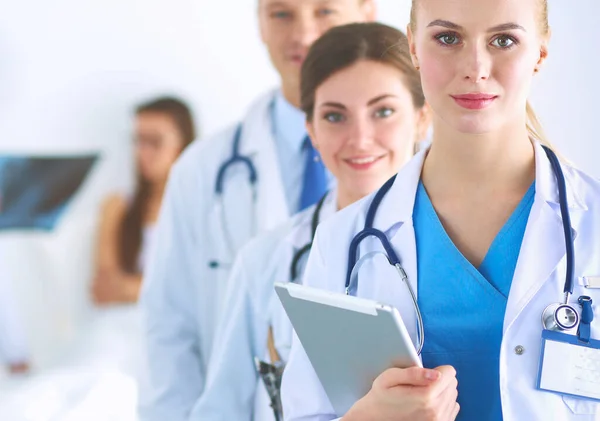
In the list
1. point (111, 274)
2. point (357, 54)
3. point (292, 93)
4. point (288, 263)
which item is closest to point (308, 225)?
point (288, 263)

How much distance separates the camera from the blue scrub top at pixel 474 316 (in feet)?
3.72

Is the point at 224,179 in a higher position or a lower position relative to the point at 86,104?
lower

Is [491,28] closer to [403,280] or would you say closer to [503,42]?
[503,42]

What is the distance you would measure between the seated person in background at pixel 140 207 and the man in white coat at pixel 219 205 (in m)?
1.92

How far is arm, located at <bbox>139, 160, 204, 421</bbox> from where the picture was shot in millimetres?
2119

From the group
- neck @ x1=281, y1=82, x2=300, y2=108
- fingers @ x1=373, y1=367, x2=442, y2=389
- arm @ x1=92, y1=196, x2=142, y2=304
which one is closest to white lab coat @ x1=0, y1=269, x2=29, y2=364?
arm @ x1=92, y1=196, x2=142, y2=304

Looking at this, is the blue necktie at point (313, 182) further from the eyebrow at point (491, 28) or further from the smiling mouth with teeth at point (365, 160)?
the eyebrow at point (491, 28)

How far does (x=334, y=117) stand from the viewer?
1.60 meters

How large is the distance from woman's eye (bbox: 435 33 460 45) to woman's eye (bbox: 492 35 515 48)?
0.05m

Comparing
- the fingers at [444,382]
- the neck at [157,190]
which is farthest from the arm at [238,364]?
the neck at [157,190]

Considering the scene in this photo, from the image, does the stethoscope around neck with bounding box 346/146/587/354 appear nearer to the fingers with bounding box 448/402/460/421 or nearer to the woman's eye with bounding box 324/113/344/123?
the fingers with bounding box 448/402/460/421

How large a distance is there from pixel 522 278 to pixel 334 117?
60 cm

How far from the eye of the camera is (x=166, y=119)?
424cm

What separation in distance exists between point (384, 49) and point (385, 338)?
27.1 inches
